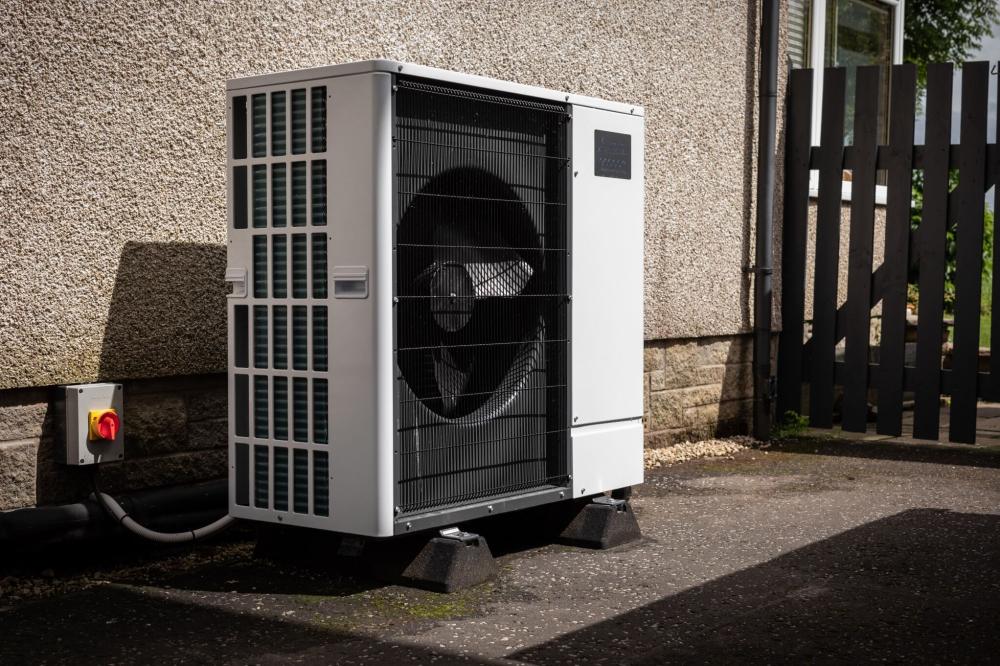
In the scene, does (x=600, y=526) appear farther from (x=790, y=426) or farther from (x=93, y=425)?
(x=790, y=426)

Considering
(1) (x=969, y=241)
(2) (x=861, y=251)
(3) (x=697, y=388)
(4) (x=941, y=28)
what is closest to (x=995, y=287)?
(1) (x=969, y=241)

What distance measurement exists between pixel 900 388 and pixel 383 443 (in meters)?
4.25

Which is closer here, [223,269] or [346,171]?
[346,171]

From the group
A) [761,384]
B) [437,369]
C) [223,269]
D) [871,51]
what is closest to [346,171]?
[437,369]

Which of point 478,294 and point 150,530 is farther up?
point 478,294

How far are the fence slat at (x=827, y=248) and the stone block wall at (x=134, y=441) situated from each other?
400 centimetres

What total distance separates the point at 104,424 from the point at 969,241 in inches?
190

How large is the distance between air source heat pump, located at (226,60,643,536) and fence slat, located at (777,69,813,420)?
3.20 meters

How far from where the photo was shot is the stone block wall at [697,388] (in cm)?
673

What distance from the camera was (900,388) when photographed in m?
7.13

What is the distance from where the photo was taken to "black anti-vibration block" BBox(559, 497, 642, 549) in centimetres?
458

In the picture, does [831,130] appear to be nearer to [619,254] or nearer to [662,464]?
[662,464]

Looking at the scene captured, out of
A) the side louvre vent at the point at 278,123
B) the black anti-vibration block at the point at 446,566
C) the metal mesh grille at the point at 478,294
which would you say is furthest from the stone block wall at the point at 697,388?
the side louvre vent at the point at 278,123

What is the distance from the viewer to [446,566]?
393cm
